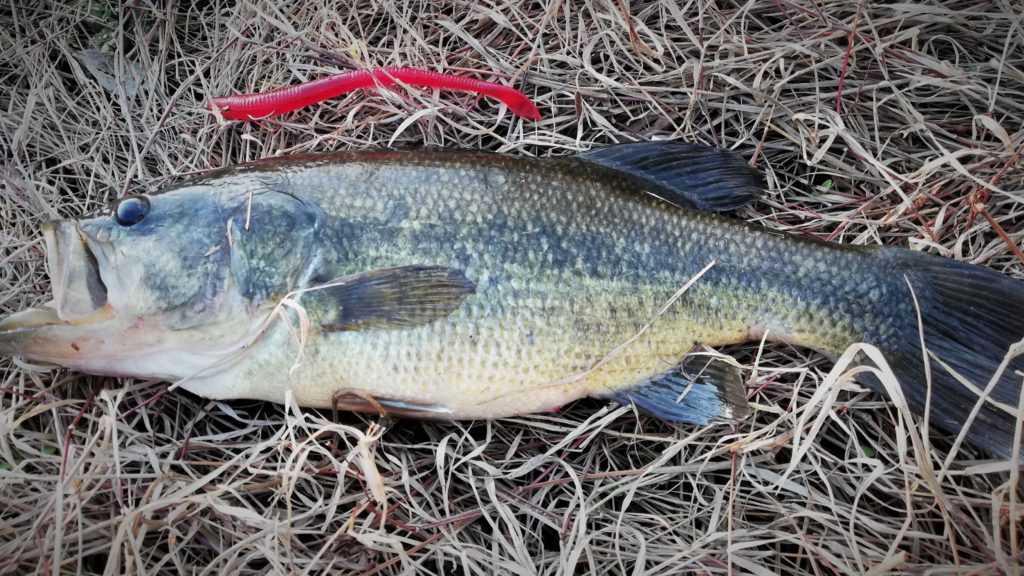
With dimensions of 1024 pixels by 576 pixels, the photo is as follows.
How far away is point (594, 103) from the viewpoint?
9.55 feet

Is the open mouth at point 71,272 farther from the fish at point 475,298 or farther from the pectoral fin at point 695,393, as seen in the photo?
the pectoral fin at point 695,393

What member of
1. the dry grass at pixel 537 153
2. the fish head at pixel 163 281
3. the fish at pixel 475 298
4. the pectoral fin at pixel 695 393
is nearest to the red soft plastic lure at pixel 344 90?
the dry grass at pixel 537 153

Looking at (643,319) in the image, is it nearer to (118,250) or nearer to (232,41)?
(118,250)

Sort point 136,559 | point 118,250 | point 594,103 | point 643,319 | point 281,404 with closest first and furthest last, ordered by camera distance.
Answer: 1. point 136,559
2. point 118,250
3. point 643,319
4. point 281,404
5. point 594,103

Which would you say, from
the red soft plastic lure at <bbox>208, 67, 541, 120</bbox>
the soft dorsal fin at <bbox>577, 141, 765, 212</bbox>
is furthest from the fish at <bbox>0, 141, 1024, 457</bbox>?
the red soft plastic lure at <bbox>208, 67, 541, 120</bbox>

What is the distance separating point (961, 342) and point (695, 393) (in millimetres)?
1020

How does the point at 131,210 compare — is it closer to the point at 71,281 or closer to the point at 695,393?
the point at 71,281

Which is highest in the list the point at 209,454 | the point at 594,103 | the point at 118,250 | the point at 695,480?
the point at 594,103

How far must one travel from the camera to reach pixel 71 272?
2.16m

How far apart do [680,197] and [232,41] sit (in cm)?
229

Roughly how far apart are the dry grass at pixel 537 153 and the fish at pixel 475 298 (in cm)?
22

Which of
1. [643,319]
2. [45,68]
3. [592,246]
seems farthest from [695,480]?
[45,68]

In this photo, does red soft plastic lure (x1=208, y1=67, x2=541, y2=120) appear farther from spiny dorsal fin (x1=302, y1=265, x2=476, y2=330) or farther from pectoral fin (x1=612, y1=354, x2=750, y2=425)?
pectoral fin (x1=612, y1=354, x2=750, y2=425)

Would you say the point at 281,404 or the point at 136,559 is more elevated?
the point at 281,404
